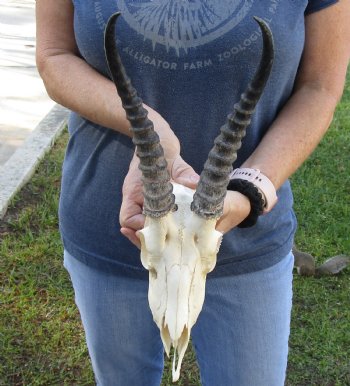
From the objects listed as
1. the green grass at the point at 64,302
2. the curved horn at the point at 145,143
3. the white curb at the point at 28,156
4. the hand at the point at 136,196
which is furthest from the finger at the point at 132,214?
the white curb at the point at 28,156

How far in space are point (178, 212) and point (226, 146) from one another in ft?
0.78

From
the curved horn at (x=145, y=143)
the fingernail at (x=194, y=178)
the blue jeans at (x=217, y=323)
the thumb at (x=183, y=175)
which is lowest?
the blue jeans at (x=217, y=323)

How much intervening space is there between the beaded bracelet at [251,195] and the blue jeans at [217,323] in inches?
9.5

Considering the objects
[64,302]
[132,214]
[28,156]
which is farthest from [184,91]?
[28,156]

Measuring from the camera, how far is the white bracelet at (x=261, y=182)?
1.86 m

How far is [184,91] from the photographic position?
6.27 feet

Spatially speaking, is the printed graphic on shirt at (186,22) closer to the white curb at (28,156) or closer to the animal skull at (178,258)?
the animal skull at (178,258)

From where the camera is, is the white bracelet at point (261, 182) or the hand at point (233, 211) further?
the white bracelet at point (261, 182)

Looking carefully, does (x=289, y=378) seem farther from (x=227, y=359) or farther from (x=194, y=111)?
(x=194, y=111)

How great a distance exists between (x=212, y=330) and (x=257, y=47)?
2.83 ft

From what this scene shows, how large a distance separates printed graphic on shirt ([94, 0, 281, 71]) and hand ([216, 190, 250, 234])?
36 cm

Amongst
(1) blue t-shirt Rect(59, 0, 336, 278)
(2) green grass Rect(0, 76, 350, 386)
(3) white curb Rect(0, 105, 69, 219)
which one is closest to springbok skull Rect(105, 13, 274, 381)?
(1) blue t-shirt Rect(59, 0, 336, 278)

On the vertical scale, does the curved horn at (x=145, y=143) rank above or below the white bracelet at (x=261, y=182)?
above

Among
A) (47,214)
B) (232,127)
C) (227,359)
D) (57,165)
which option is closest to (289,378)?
(227,359)
